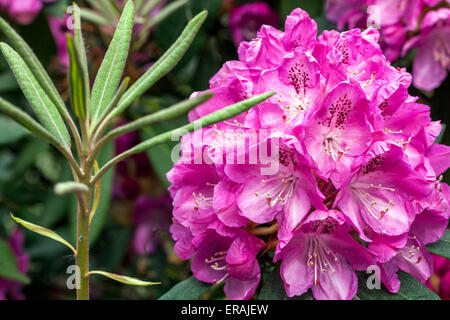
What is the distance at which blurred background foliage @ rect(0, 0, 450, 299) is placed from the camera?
135 centimetres

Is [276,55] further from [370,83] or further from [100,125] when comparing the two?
[100,125]

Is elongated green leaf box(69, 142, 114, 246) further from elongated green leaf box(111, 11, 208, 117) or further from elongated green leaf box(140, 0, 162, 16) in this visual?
elongated green leaf box(111, 11, 208, 117)

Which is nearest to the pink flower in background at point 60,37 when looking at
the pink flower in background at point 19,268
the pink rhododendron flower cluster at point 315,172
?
the pink flower in background at point 19,268

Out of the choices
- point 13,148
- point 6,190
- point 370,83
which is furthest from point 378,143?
point 13,148

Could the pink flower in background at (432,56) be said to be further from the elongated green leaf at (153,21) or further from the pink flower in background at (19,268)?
the pink flower in background at (19,268)

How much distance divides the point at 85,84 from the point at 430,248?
1.91ft

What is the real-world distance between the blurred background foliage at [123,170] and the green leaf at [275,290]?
1.53ft

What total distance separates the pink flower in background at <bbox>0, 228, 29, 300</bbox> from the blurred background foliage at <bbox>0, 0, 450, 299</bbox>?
2.8 inches

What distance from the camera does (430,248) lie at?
0.85 meters

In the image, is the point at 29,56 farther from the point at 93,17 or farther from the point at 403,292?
the point at 93,17

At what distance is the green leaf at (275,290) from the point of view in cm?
80

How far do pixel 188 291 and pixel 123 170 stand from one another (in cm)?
82

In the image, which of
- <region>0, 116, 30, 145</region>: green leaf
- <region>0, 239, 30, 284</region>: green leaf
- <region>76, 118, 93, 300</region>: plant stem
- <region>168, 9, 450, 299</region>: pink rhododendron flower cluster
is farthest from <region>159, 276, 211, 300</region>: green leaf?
<region>0, 116, 30, 145</region>: green leaf

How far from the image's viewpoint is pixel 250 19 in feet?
4.51
